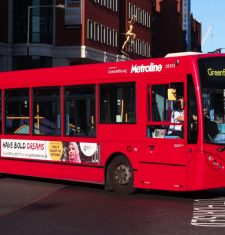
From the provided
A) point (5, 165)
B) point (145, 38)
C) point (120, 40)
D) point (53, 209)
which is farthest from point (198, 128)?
point (145, 38)

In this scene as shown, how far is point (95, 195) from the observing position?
14.0 m

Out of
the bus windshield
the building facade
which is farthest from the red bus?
the building facade

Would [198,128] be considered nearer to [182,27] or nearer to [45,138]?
[45,138]

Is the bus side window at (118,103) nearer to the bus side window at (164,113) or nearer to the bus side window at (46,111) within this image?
the bus side window at (164,113)

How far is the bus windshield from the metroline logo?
0.95 meters

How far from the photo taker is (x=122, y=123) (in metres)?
14.0

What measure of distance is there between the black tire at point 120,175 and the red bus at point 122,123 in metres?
0.02

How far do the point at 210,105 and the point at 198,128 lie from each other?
0.53m

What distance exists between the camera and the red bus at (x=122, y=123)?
1252cm

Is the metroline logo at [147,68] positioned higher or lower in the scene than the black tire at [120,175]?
higher

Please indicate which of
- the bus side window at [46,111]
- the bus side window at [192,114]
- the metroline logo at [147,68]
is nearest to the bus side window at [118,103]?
the metroline logo at [147,68]

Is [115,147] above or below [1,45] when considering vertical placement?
below

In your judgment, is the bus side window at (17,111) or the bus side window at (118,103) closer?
the bus side window at (118,103)

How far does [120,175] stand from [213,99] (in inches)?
109
